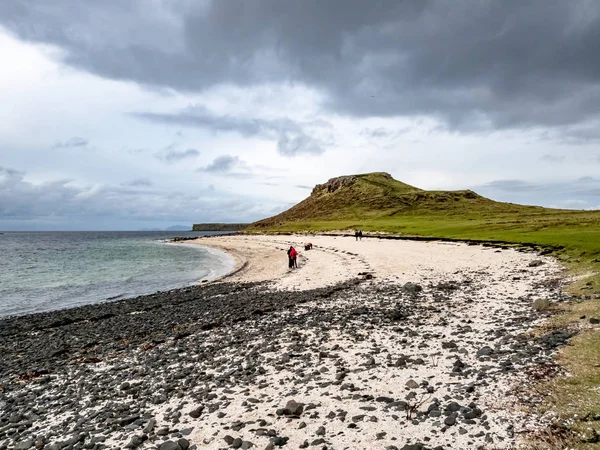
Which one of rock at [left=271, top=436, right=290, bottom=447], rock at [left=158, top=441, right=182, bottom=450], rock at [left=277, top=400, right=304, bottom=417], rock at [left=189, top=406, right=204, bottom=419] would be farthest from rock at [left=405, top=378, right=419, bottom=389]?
rock at [left=158, top=441, right=182, bottom=450]

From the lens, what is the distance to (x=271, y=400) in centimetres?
1103

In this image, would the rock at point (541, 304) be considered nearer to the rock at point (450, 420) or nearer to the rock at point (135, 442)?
the rock at point (450, 420)

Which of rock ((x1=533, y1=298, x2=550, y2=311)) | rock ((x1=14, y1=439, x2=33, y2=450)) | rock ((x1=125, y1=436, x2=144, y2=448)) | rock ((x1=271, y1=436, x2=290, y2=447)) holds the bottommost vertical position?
rock ((x1=14, y1=439, x2=33, y2=450))

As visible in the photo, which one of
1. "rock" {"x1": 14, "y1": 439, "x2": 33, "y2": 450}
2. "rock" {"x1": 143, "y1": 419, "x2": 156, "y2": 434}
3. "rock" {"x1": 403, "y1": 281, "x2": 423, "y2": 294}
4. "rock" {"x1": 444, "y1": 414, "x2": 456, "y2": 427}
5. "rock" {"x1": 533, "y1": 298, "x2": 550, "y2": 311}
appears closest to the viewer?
"rock" {"x1": 444, "y1": 414, "x2": 456, "y2": 427}

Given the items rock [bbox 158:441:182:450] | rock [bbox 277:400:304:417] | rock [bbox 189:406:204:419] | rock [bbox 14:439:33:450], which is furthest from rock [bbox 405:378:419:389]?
rock [bbox 14:439:33:450]

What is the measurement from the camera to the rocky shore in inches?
362

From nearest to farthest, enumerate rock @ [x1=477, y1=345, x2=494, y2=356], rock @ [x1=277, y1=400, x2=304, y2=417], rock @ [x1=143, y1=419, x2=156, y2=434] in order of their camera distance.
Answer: rock @ [x1=143, y1=419, x2=156, y2=434] < rock @ [x1=277, y1=400, x2=304, y2=417] < rock @ [x1=477, y1=345, x2=494, y2=356]

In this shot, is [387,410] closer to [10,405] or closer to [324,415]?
[324,415]

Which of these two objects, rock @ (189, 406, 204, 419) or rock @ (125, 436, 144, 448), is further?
rock @ (189, 406, 204, 419)

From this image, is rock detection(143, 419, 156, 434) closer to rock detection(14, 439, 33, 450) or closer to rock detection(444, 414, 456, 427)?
rock detection(14, 439, 33, 450)

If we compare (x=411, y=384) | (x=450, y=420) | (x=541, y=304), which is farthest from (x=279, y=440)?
(x=541, y=304)

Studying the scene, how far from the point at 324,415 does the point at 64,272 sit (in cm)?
6218

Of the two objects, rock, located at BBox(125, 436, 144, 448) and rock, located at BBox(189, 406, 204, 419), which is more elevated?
rock, located at BBox(189, 406, 204, 419)

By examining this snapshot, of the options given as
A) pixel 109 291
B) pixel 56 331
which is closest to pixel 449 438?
pixel 56 331
